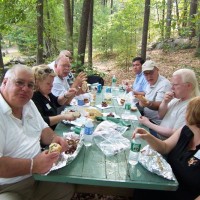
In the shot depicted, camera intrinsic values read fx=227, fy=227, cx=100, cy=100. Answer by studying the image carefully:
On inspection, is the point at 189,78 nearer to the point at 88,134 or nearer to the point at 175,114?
the point at 175,114

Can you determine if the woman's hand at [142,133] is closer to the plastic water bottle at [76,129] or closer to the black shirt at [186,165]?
the black shirt at [186,165]

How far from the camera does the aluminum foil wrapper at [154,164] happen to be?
63.9 inches

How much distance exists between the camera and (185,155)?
1.83m

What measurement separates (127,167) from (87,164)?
12.0 inches

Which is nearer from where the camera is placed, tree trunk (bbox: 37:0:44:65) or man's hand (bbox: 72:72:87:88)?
man's hand (bbox: 72:72:87:88)

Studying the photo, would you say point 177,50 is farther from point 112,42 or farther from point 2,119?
point 2,119

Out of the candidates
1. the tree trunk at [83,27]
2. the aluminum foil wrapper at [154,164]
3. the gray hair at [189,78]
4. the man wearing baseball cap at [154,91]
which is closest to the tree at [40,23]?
the tree trunk at [83,27]

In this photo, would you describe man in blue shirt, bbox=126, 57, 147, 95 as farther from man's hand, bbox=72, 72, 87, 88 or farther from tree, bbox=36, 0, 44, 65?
tree, bbox=36, 0, 44, 65

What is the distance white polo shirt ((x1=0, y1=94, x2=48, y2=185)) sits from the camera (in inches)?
67.0

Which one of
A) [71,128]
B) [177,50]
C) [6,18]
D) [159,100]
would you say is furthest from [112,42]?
[71,128]

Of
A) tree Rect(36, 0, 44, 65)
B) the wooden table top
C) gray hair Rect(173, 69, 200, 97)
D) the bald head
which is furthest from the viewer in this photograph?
tree Rect(36, 0, 44, 65)

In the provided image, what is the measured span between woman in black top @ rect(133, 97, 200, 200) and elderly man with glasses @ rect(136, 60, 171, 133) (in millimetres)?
1286

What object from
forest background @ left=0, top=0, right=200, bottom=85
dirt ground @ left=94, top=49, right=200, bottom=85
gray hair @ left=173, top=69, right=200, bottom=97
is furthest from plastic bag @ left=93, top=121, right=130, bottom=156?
dirt ground @ left=94, top=49, right=200, bottom=85

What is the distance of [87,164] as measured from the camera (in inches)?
67.9
